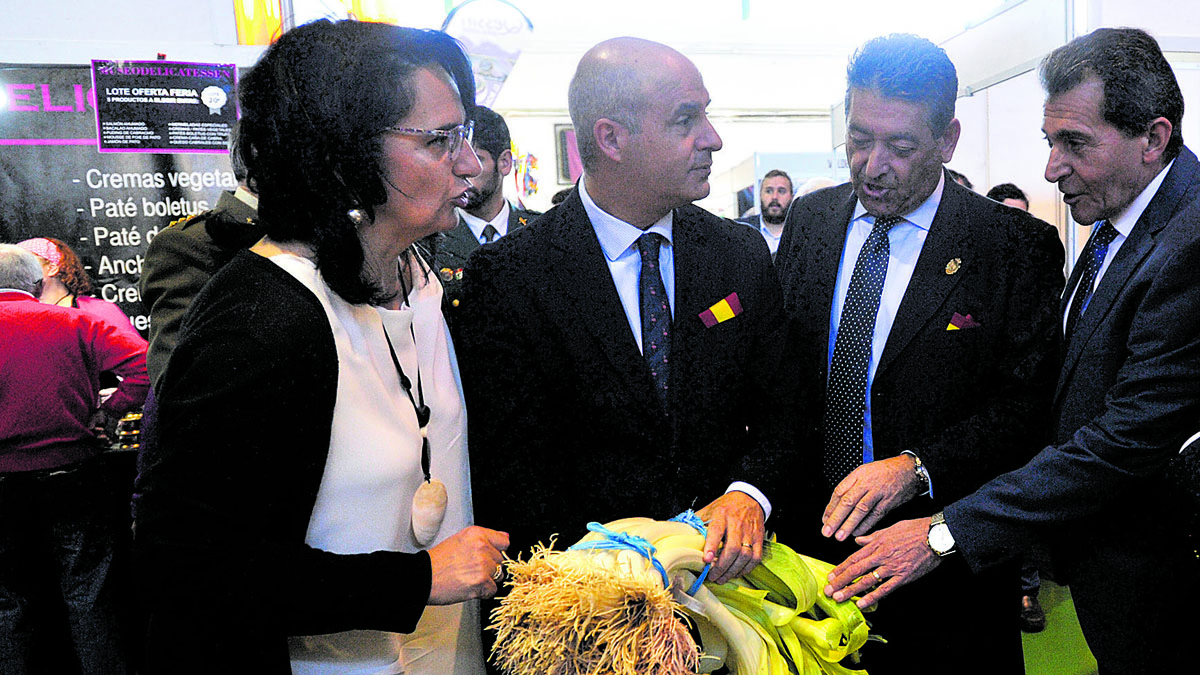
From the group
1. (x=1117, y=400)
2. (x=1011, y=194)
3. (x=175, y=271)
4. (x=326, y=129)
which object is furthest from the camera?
(x=1011, y=194)

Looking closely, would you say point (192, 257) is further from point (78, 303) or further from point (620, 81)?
point (620, 81)

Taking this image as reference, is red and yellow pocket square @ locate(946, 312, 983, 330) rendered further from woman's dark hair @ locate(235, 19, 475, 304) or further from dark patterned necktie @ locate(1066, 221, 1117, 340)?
woman's dark hair @ locate(235, 19, 475, 304)

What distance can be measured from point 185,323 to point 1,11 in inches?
130

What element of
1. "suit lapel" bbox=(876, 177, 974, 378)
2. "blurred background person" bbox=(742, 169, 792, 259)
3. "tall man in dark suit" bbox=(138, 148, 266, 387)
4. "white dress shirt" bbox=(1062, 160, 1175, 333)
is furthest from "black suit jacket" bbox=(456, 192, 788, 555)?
"blurred background person" bbox=(742, 169, 792, 259)

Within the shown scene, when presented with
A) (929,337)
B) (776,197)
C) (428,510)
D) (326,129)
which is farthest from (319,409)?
(776,197)

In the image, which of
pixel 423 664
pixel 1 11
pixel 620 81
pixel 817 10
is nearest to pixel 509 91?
pixel 817 10

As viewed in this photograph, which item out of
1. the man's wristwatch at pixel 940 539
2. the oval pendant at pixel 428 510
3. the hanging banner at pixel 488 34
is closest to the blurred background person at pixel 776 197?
the hanging banner at pixel 488 34

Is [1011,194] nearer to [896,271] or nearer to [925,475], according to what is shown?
[896,271]

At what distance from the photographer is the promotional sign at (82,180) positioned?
314 centimetres

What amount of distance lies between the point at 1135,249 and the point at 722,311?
2.91 feet

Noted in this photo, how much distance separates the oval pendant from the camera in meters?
1.30

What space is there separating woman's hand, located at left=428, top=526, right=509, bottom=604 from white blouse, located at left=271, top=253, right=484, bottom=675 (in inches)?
2.7

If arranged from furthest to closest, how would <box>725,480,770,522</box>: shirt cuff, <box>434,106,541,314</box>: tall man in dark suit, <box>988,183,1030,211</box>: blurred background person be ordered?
1. <box>988,183,1030,211</box>: blurred background person
2. <box>434,106,541,314</box>: tall man in dark suit
3. <box>725,480,770,522</box>: shirt cuff

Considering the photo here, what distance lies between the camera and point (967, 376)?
1.90m
